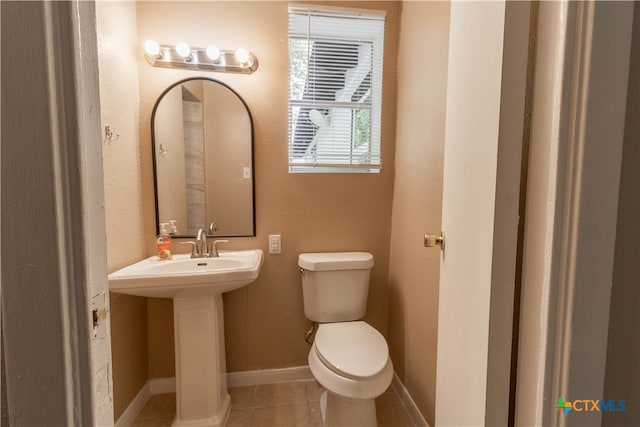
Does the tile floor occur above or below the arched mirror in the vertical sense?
below

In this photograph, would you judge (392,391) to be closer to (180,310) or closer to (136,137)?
(180,310)

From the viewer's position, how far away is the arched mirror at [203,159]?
1.58 metres

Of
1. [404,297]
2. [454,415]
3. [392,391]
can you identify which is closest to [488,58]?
[454,415]

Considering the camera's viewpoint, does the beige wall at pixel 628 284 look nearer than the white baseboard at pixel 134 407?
Yes

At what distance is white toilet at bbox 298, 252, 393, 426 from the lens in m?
1.13

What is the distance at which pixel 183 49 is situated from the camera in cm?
148

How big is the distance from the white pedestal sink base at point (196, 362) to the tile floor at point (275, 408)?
0.15 m

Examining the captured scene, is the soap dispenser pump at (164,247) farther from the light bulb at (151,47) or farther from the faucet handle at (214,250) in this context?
the light bulb at (151,47)

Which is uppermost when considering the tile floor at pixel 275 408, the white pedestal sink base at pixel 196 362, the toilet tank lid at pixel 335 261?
the toilet tank lid at pixel 335 261

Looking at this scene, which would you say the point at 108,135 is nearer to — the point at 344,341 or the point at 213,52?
the point at 213,52

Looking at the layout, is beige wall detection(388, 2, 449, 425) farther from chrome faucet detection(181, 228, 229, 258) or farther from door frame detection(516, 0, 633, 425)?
chrome faucet detection(181, 228, 229, 258)

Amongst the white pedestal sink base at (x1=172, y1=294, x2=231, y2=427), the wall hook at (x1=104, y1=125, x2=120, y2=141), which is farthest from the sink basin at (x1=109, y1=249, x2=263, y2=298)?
the wall hook at (x1=104, y1=125, x2=120, y2=141)

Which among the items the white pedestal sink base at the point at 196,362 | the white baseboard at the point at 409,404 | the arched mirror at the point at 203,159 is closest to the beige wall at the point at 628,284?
the white baseboard at the point at 409,404

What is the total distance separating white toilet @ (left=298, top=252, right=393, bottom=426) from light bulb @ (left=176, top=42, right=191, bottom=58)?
1.28 m
